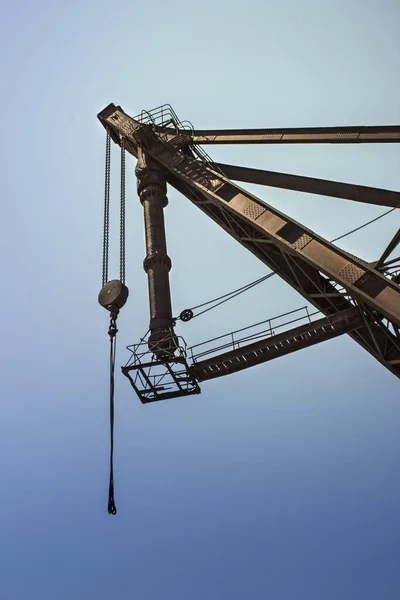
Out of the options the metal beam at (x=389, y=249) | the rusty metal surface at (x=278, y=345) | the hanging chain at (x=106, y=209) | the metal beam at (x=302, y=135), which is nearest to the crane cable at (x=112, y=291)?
the hanging chain at (x=106, y=209)

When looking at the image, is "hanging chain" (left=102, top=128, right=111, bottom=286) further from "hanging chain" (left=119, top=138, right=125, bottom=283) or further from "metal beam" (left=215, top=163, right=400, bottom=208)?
"metal beam" (left=215, top=163, right=400, bottom=208)

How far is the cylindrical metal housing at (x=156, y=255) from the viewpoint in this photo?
13167 millimetres

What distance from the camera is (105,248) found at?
15.7 metres

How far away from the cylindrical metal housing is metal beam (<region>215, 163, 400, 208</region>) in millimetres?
2417

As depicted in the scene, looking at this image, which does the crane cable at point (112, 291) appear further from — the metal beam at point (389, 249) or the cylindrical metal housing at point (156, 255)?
the metal beam at point (389, 249)

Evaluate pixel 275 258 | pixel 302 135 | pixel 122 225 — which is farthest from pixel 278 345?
pixel 122 225

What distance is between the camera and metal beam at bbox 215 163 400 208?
12.5 meters

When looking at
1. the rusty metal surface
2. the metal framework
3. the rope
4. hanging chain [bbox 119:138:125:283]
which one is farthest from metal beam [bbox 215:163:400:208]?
the rope

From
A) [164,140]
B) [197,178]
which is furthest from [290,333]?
[164,140]

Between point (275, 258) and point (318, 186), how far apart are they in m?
2.33

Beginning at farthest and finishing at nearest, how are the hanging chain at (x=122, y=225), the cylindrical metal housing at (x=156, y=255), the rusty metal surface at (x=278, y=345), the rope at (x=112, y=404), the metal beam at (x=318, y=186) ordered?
the hanging chain at (x=122, y=225), the cylindrical metal housing at (x=156, y=255), the metal beam at (x=318, y=186), the rusty metal surface at (x=278, y=345), the rope at (x=112, y=404)

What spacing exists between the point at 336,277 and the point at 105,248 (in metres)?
7.59

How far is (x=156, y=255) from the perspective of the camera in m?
14.4

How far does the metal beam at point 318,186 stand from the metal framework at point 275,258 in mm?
26
